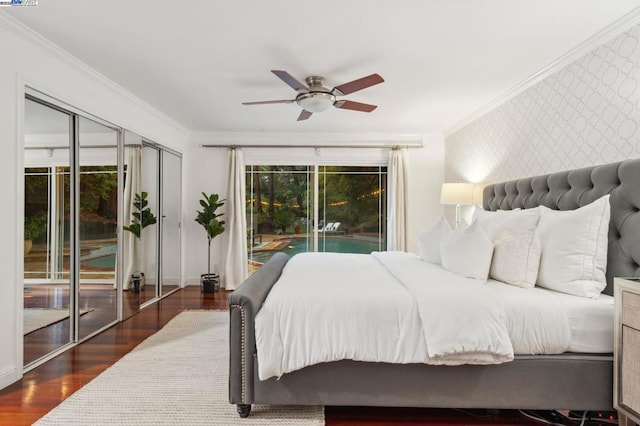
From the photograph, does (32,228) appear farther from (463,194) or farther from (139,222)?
(463,194)

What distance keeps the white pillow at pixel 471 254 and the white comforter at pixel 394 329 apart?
41cm

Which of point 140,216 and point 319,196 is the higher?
point 319,196

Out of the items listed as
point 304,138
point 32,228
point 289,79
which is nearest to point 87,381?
point 32,228

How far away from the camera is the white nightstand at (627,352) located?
5.49ft

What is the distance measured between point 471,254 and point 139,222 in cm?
357

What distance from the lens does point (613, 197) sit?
7.33 feet

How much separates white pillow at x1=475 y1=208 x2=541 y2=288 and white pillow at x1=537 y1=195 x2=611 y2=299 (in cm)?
8

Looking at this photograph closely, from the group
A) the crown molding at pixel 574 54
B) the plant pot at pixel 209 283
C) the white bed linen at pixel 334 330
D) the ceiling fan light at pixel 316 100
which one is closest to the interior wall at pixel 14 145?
the white bed linen at pixel 334 330

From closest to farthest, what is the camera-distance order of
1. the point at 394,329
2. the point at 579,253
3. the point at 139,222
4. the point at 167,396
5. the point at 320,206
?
1. the point at 394,329
2. the point at 579,253
3. the point at 167,396
4. the point at 139,222
5. the point at 320,206

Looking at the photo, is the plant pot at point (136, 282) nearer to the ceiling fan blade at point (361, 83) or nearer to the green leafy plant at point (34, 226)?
the green leafy plant at point (34, 226)

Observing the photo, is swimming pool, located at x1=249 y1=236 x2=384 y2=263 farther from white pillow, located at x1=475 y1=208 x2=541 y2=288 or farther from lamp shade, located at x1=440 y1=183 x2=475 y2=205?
white pillow, located at x1=475 y1=208 x2=541 y2=288

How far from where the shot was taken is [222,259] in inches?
223

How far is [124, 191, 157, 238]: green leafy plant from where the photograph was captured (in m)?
4.08

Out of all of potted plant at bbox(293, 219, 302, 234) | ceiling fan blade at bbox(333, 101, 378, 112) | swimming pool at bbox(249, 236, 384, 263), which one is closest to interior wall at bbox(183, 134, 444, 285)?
swimming pool at bbox(249, 236, 384, 263)
